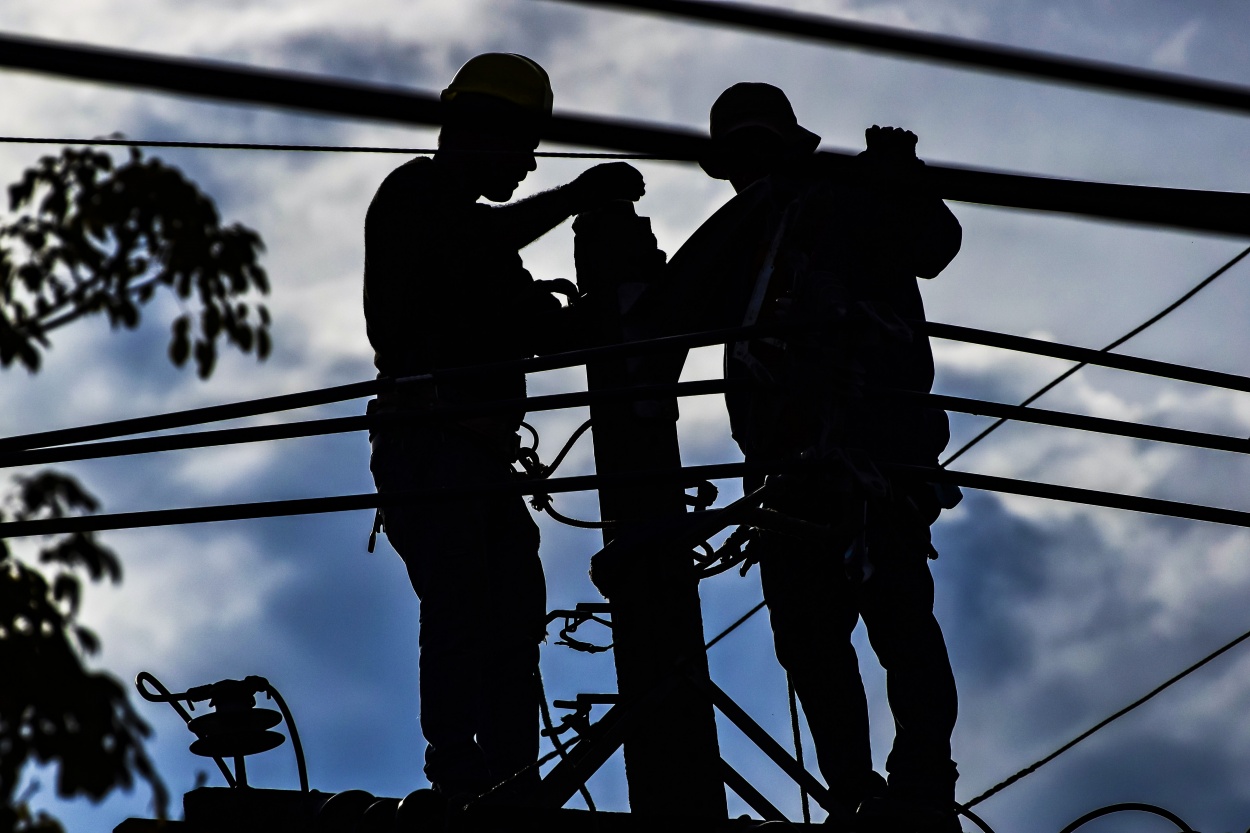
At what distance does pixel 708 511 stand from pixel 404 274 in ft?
5.17

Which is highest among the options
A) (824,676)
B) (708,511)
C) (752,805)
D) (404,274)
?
(404,274)


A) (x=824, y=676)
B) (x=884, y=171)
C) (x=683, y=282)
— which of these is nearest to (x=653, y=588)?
(x=824, y=676)

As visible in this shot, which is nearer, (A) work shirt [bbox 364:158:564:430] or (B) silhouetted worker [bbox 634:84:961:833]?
(B) silhouetted worker [bbox 634:84:961:833]

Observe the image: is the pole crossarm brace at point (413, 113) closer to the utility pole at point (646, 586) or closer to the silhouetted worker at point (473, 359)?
the utility pole at point (646, 586)

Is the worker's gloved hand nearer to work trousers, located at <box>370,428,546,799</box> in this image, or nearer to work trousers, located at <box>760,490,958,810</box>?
work trousers, located at <box>370,428,546,799</box>

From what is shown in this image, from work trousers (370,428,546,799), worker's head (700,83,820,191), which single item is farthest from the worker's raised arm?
work trousers (370,428,546,799)

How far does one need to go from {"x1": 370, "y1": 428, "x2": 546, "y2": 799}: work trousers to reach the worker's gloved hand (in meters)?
1.06

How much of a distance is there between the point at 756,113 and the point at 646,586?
2.00 m

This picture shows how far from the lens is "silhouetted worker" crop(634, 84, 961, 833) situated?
6.37m

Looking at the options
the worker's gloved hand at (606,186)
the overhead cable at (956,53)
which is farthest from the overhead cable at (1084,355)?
the overhead cable at (956,53)

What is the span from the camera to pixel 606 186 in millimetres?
7316

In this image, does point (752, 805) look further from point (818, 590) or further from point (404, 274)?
point (404, 274)

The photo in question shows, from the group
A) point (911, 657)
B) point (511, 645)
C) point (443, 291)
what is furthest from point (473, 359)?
point (911, 657)

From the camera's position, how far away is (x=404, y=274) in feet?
23.5
